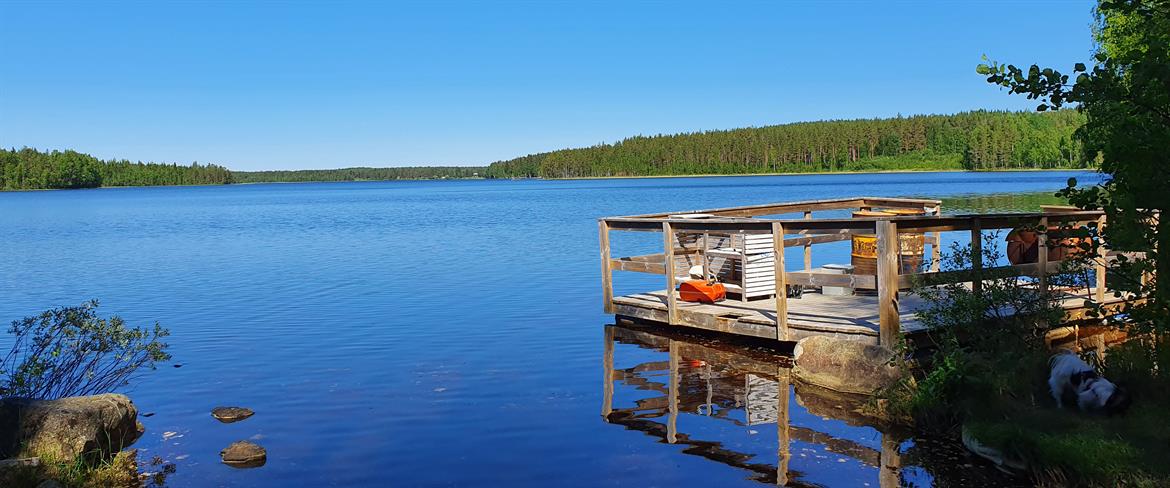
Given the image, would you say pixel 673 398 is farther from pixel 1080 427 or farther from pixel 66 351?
pixel 66 351

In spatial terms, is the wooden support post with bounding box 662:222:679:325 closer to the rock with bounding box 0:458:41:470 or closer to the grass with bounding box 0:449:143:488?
the grass with bounding box 0:449:143:488

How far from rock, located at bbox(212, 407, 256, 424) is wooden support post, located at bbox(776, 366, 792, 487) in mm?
6291

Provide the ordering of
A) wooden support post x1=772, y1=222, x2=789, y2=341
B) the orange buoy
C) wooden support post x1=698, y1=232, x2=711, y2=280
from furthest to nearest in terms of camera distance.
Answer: wooden support post x1=698, y1=232, x2=711, y2=280 → the orange buoy → wooden support post x1=772, y1=222, x2=789, y2=341

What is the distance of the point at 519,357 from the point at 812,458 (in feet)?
21.4

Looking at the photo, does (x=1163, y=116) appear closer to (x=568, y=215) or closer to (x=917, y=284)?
(x=917, y=284)

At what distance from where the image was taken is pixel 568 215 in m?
62.8

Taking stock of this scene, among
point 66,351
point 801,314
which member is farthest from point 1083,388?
point 66,351

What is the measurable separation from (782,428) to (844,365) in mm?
1669

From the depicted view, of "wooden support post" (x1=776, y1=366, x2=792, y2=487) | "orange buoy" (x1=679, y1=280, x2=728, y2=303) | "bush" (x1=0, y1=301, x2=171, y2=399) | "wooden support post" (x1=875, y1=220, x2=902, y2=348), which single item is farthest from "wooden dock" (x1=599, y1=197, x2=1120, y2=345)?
"bush" (x1=0, y1=301, x2=171, y2=399)

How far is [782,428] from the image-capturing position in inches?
391

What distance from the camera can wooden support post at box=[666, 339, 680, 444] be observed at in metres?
9.89

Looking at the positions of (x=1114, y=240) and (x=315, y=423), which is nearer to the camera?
(x=1114, y=240)

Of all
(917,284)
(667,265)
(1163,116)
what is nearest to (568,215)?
(667,265)

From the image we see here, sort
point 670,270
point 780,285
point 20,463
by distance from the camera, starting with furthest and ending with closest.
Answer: point 670,270, point 780,285, point 20,463
